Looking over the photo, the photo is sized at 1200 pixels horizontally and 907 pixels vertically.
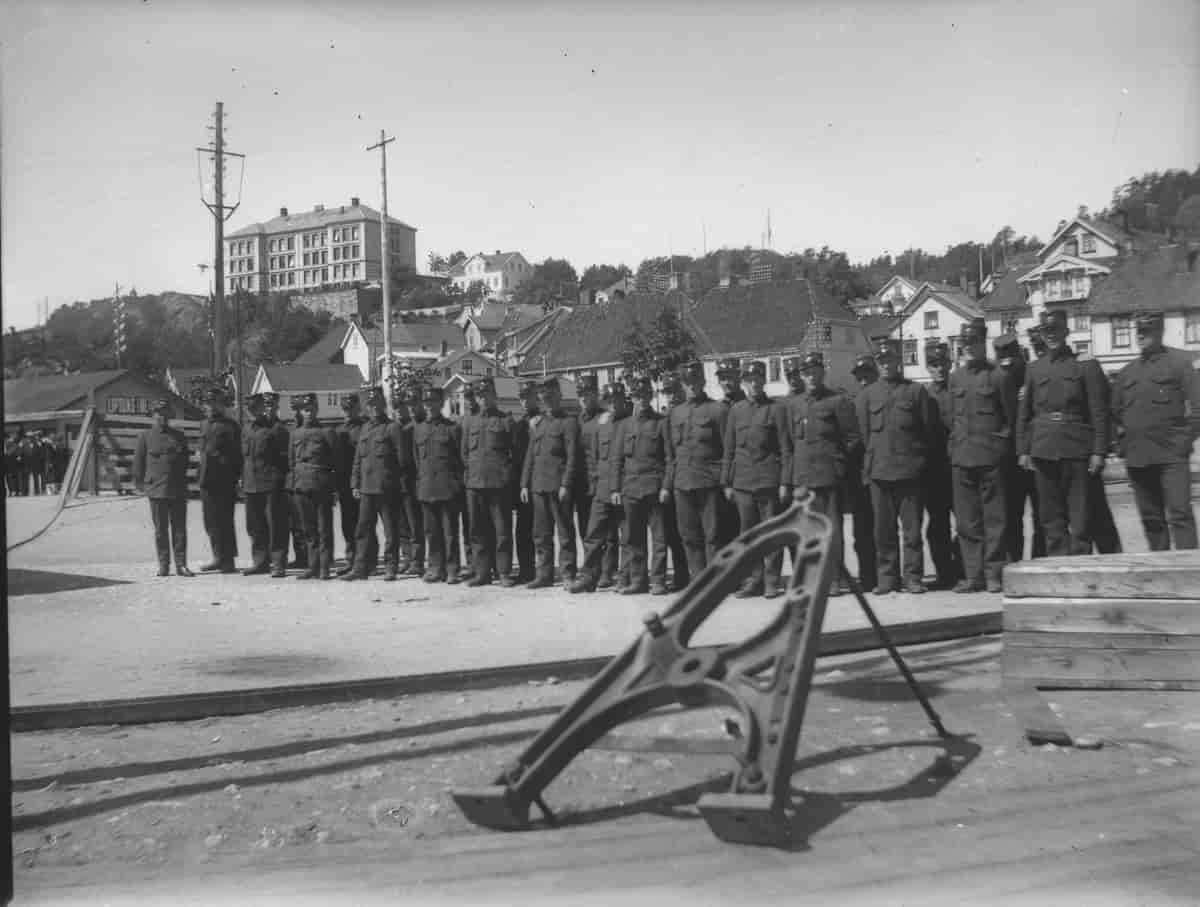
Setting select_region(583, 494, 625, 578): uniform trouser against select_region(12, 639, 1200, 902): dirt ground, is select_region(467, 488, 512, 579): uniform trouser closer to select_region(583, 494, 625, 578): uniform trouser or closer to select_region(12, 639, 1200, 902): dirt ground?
select_region(583, 494, 625, 578): uniform trouser

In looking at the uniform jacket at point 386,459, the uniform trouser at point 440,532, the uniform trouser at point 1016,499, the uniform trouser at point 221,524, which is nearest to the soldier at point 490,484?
the uniform trouser at point 440,532

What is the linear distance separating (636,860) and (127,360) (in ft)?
40.8

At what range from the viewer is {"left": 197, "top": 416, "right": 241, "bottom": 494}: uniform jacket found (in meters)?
12.0

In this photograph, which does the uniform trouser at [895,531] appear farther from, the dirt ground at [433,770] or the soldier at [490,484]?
the soldier at [490,484]

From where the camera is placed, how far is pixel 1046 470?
7.94m

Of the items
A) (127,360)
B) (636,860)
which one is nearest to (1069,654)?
(636,860)

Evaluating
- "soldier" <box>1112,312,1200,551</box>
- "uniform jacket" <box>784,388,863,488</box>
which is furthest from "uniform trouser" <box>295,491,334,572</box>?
"soldier" <box>1112,312,1200,551</box>

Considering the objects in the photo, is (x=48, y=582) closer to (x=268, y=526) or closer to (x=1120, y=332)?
(x=268, y=526)

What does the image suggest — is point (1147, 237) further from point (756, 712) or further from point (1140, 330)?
point (756, 712)

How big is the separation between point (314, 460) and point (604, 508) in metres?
3.47

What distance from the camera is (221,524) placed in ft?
39.5

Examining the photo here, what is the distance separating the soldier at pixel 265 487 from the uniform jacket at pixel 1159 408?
26.4 ft

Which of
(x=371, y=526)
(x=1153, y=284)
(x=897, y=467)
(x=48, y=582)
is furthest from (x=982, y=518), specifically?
(x=48, y=582)

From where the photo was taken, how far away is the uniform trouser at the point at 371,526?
1100cm
